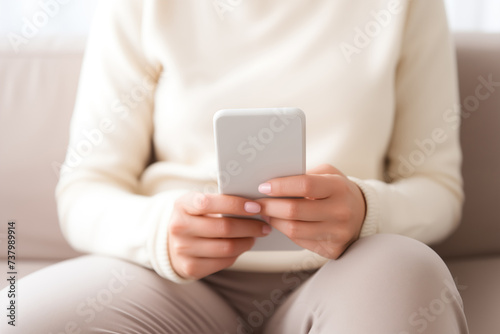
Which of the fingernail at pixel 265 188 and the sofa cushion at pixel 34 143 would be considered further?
the sofa cushion at pixel 34 143

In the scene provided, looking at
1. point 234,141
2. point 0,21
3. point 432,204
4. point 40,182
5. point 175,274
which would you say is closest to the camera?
point 234,141

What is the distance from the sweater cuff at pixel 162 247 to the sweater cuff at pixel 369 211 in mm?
240

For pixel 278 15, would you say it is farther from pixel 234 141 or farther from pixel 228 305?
pixel 228 305

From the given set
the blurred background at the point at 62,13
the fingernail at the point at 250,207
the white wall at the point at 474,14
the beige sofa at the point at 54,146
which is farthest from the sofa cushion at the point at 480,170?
the fingernail at the point at 250,207

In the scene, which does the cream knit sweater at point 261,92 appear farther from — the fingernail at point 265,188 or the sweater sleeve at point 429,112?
the fingernail at point 265,188

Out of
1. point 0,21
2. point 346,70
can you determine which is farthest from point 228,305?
point 0,21

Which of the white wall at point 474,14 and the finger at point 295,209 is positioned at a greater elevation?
the white wall at point 474,14

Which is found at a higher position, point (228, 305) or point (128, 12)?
point (128, 12)

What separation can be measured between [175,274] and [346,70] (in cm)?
41

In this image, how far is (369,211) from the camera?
69cm

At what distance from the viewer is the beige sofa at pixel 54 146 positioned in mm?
997

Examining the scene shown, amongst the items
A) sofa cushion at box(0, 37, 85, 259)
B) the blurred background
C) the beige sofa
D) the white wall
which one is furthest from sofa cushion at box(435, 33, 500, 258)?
sofa cushion at box(0, 37, 85, 259)

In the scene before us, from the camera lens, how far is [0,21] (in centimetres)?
125

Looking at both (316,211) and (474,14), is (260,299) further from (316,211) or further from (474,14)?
(474,14)
